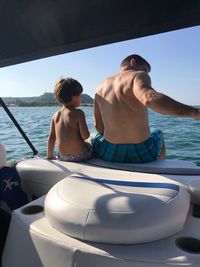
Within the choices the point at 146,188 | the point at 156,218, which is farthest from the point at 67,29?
the point at 156,218

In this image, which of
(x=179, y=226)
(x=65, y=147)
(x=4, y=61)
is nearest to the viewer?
(x=179, y=226)

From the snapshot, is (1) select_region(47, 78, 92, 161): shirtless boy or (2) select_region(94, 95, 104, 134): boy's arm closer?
(1) select_region(47, 78, 92, 161): shirtless boy

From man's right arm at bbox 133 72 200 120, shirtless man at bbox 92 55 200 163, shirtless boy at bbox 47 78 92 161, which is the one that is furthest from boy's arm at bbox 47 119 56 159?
man's right arm at bbox 133 72 200 120

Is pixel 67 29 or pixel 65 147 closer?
pixel 67 29

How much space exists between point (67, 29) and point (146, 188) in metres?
0.85

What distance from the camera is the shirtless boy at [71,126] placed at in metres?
2.18

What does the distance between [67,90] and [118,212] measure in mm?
1165

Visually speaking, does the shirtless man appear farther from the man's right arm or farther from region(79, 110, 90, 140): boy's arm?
the man's right arm

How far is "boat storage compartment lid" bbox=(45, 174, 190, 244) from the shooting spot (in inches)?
47.8

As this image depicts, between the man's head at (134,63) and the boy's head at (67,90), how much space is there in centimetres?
35

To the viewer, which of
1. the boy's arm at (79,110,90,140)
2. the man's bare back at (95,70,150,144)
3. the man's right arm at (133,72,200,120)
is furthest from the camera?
the boy's arm at (79,110,90,140)

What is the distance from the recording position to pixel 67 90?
2.18 m

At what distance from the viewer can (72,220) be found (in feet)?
4.16

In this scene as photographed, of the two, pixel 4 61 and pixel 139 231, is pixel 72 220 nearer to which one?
pixel 139 231
